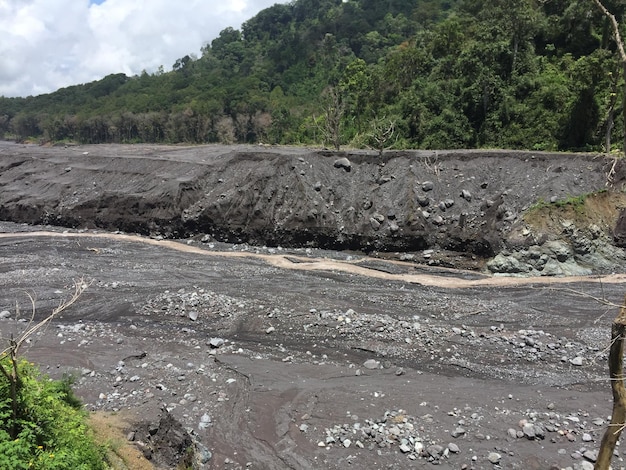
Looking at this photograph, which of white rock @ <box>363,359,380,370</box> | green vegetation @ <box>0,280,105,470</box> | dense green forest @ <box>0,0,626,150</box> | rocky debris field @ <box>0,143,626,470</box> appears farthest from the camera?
dense green forest @ <box>0,0,626,150</box>

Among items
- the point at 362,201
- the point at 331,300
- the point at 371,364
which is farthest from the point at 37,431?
the point at 362,201

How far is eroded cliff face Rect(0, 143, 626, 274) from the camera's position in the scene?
1961cm

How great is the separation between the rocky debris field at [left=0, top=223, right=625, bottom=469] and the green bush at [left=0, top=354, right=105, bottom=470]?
2371 mm

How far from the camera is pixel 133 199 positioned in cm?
2627

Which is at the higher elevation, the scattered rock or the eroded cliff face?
the scattered rock

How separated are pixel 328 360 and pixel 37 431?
7.58 metres

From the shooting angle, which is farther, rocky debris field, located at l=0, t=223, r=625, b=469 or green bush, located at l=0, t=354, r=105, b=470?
rocky debris field, located at l=0, t=223, r=625, b=469

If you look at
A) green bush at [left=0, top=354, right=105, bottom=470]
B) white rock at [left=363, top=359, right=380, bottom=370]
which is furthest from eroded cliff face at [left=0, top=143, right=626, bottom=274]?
green bush at [left=0, top=354, right=105, bottom=470]

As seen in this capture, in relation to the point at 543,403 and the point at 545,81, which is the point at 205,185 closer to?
the point at 543,403

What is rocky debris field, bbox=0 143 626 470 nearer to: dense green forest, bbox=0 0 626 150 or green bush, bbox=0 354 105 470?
green bush, bbox=0 354 105 470

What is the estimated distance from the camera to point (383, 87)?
40719 millimetres

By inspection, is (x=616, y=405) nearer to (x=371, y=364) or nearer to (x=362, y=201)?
(x=371, y=364)

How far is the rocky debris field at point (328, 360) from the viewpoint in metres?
8.99

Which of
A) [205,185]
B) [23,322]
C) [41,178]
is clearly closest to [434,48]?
[205,185]
